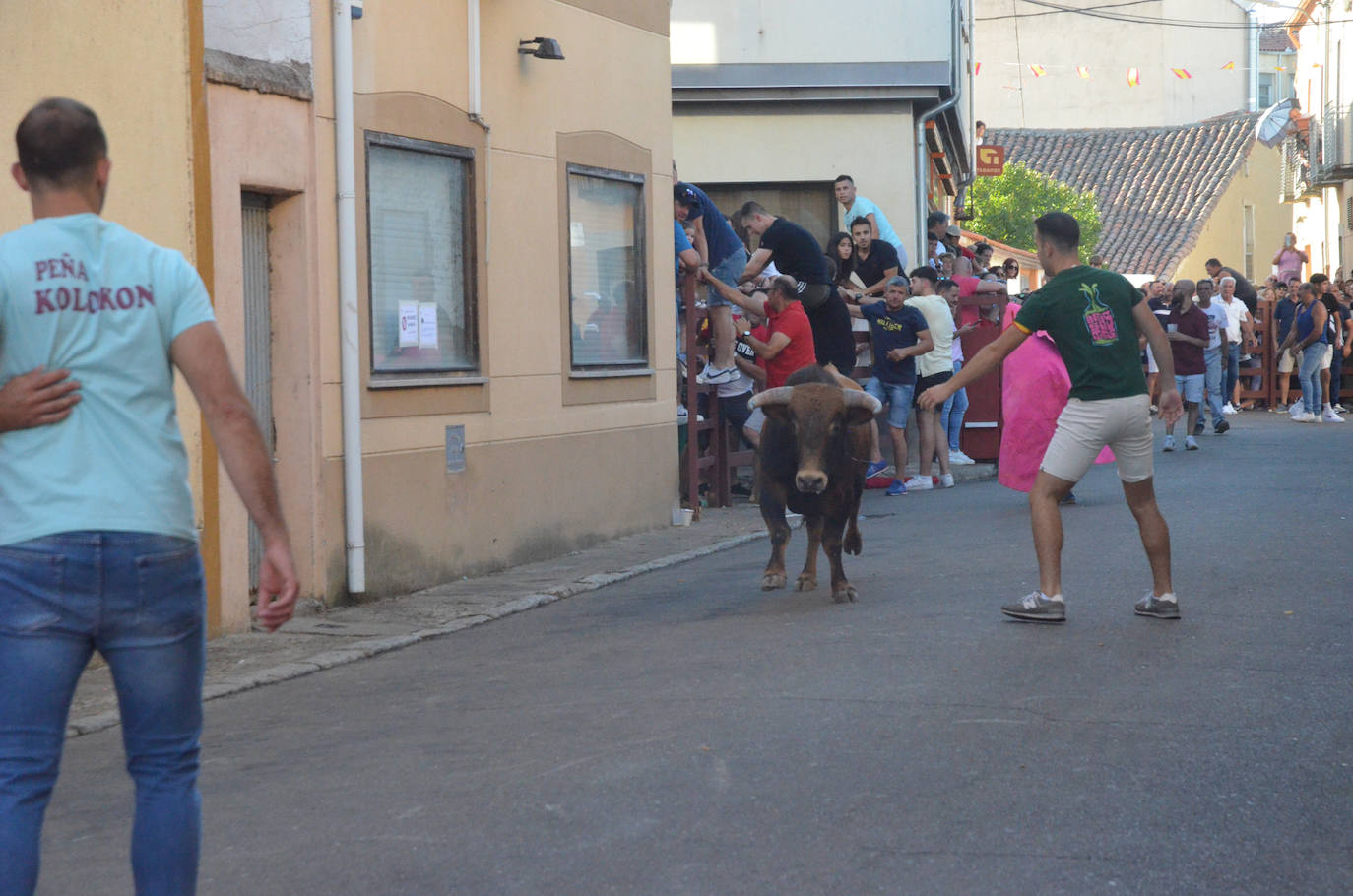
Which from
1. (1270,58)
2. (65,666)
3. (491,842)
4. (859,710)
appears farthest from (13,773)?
(1270,58)

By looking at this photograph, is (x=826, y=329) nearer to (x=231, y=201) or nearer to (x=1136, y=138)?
(x=231, y=201)

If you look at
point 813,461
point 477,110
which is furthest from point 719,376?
point 813,461

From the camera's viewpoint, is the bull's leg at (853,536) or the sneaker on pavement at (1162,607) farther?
the bull's leg at (853,536)

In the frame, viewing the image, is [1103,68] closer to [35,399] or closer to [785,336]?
[785,336]

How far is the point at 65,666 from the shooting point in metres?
3.71

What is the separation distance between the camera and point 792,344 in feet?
40.8

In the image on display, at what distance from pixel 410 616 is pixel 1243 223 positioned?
5407 cm

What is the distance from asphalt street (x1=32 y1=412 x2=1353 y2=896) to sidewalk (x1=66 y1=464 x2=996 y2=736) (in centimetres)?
25

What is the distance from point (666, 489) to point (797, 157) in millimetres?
8610

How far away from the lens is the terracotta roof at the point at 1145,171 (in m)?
55.2

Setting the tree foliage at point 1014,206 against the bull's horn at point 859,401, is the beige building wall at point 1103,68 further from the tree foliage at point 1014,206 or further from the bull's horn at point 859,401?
the bull's horn at point 859,401

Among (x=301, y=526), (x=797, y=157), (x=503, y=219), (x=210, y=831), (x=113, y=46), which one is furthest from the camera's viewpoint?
(x=797, y=157)

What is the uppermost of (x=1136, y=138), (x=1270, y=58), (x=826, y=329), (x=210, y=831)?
(x=1270, y=58)

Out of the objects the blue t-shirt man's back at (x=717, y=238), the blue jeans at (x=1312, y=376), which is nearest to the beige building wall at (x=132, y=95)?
the blue t-shirt man's back at (x=717, y=238)
